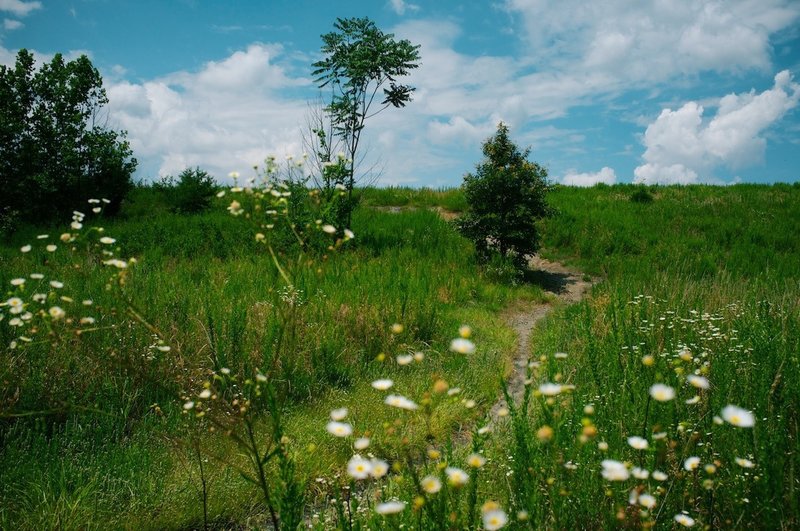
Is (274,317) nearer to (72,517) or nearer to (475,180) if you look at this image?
(72,517)

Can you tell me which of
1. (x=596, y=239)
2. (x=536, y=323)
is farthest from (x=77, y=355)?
(x=596, y=239)

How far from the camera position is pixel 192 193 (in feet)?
52.9

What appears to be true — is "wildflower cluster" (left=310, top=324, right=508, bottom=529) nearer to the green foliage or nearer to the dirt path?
the dirt path

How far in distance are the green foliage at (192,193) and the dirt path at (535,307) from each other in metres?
10.2

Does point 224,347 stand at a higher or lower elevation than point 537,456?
lower

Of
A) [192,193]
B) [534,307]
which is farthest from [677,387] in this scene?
[192,193]

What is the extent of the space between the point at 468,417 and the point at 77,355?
3423mm

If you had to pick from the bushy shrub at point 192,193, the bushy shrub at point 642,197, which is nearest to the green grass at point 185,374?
the bushy shrub at point 192,193

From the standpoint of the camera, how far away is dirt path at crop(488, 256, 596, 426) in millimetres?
Result: 5670

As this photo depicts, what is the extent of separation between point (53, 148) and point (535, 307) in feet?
48.2

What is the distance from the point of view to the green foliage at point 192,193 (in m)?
16.1

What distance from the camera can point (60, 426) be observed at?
3859 millimetres

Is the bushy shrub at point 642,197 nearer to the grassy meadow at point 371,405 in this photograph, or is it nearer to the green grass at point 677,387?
the green grass at point 677,387

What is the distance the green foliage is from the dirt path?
10.2m
